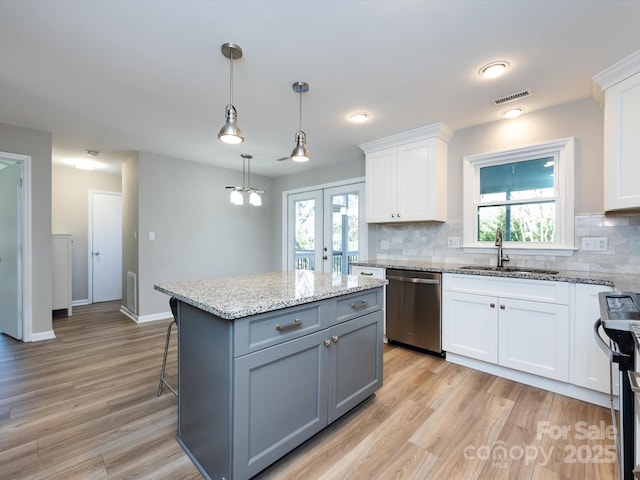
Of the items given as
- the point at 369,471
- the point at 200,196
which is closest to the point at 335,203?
the point at 200,196

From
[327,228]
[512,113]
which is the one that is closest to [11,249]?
[327,228]

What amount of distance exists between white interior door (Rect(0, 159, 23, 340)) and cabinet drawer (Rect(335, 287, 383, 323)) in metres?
3.82

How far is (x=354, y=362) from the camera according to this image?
6.24 ft

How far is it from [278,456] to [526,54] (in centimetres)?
281

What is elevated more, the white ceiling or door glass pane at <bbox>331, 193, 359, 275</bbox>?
the white ceiling

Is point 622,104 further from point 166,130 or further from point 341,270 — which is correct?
point 166,130

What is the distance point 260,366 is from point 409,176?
268 centimetres

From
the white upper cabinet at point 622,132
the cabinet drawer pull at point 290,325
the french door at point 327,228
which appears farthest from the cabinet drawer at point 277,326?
the french door at point 327,228

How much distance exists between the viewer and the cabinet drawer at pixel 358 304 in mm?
1786

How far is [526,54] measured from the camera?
1.92 m

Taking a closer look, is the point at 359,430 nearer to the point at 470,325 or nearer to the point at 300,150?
the point at 470,325

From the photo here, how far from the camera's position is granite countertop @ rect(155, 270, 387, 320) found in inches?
50.3

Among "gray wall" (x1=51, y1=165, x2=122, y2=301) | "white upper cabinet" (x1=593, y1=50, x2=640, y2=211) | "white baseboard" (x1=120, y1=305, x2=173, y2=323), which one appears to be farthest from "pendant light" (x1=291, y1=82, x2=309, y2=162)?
"gray wall" (x1=51, y1=165, x2=122, y2=301)

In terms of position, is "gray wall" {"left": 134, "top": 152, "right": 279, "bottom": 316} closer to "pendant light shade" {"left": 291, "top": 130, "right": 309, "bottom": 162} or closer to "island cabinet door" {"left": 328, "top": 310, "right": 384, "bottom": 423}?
"pendant light shade" {"left": 291, "top": 130, "right": 309, "bottom": 162}
